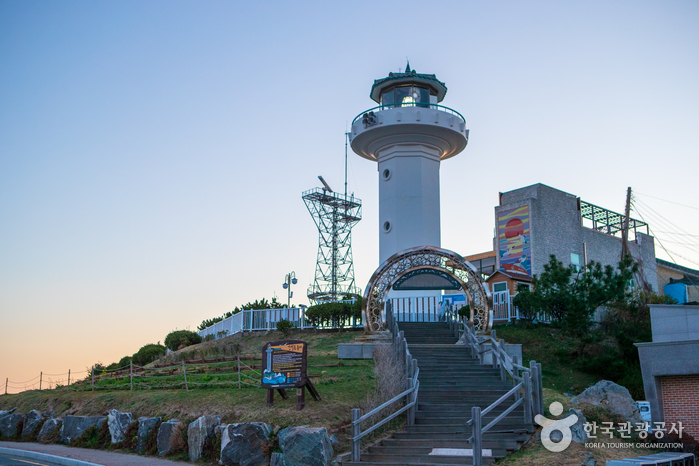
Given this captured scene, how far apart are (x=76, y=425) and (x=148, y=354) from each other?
12.5 meters

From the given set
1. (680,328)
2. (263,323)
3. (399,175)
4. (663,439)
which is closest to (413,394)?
(663,439)

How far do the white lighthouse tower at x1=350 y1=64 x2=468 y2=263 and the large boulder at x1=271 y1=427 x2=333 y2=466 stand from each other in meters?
18.8

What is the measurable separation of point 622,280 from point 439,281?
7.22m

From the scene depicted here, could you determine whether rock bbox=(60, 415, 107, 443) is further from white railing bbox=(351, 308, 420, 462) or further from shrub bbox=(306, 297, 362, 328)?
shrub bbox=(306, 297, 362, 328)

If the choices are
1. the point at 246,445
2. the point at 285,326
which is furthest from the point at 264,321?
the point at 246,445

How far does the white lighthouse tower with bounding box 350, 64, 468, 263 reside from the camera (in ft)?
104

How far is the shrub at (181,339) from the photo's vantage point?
32.7m

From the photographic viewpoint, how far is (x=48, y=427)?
64.9 ft

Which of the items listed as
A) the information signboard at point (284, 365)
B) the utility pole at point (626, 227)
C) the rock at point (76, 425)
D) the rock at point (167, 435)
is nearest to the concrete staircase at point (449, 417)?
the information signboard at point (284, 365)

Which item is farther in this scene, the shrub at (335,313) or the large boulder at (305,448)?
the shrub at (335,313)

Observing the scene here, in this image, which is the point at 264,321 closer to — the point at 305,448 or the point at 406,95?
the point at 406,95

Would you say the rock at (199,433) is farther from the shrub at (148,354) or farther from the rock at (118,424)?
the shrub at (148,354)

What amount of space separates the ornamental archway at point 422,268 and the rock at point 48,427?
1044cm

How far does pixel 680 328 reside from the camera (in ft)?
59.0
